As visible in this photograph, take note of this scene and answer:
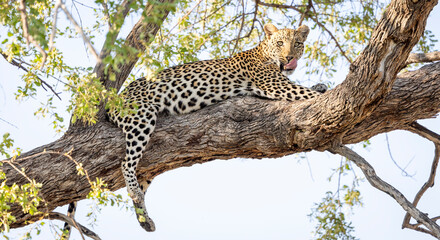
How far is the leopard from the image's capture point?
735 cm

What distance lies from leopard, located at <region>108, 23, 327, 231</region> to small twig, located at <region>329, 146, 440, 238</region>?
1302 mm

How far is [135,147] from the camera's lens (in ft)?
23.9

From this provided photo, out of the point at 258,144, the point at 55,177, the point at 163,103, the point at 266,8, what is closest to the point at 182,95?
the point at 163,103

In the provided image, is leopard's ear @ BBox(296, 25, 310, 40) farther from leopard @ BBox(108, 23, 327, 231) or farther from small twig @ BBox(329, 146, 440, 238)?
small twig @ BBox(329, 146, 440, 238)

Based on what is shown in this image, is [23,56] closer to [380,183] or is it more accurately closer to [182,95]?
[182,95]

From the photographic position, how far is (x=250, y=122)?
7.25 meters

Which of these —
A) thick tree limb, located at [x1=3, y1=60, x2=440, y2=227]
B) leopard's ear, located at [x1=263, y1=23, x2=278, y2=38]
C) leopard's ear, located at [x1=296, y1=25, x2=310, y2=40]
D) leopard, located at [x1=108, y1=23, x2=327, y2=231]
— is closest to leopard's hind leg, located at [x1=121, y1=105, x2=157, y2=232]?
leopard, located at [x1=108, y1=23, x2=327, y2=231]

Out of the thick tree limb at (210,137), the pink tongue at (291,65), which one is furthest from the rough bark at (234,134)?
the pink tongue at (291,65)

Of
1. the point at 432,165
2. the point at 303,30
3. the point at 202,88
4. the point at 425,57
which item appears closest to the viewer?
the point at 425,57

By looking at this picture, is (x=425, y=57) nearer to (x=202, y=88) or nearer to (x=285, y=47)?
(x=285, y=47)

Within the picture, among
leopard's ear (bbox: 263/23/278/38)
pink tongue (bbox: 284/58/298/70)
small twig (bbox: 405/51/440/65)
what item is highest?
leopard's ear (bbox: 263/23/278/38)

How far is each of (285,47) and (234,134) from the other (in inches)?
88.6

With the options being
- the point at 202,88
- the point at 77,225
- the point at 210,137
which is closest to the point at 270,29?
the point at 202,88

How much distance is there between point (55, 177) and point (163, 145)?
4.24ft
